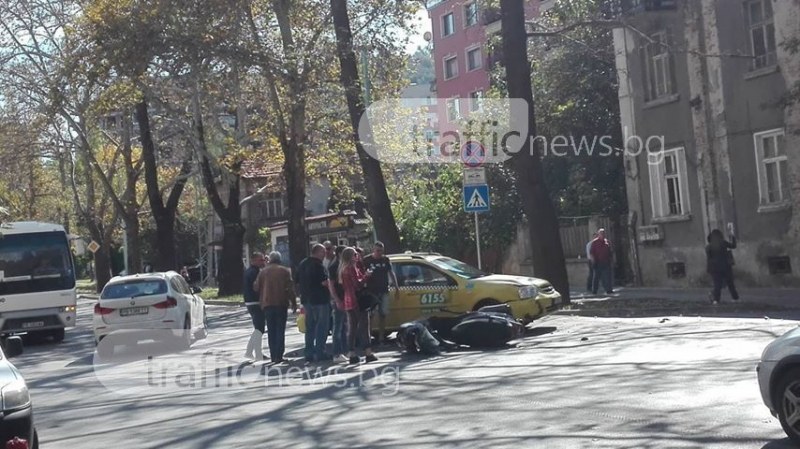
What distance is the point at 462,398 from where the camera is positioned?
11961mm

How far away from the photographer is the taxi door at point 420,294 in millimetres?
19172

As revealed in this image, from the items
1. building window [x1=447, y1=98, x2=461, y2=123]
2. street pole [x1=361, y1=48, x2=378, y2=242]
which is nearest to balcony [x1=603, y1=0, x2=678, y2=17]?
street pole [x1=361, y1=48, x2=378, y2=242]

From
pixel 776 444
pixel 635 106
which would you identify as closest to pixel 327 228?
pixel 635 106

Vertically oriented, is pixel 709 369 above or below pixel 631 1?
below

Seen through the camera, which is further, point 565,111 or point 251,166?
point 251,166

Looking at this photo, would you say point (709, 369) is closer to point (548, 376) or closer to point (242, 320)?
point (548, 376)

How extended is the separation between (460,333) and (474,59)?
5196 cm

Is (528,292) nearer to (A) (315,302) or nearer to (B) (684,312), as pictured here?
(B) (684,312)

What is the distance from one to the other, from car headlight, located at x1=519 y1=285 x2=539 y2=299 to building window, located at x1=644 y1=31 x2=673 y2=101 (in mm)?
11809

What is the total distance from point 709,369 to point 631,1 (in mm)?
18103

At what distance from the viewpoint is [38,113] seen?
4419 centimetres

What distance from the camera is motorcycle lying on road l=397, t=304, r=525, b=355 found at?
16688mm

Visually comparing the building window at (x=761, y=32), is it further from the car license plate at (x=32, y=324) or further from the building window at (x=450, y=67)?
the building window at (x=450, y=67)

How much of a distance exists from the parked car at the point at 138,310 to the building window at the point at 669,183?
13542mm
